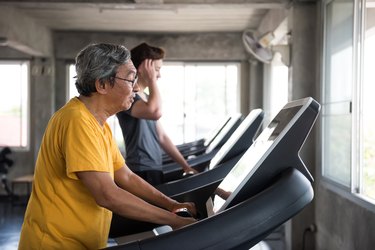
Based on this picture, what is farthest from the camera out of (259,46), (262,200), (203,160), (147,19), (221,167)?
(147,19)

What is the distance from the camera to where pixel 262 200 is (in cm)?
141

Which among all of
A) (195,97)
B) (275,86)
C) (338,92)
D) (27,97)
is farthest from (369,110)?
(27,97)

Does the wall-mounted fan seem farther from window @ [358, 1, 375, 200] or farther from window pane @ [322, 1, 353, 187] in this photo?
window @ [358, 1, 375, 200]

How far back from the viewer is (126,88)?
5.63ft

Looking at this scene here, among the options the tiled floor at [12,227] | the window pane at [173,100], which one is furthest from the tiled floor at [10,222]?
the window pane at [173,100]

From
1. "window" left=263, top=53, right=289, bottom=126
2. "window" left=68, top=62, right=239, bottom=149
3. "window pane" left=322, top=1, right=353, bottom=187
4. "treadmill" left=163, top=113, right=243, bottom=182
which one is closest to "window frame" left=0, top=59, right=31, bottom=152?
"window" left=68, top=62, right=239, bottom=149

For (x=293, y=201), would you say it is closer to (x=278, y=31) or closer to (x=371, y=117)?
(x=371, y=117)

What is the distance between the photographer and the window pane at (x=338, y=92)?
4.25 meters

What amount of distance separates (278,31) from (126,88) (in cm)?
572

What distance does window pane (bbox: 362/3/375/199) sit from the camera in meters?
3.81

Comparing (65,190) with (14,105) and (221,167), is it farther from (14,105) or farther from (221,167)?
(14,105)

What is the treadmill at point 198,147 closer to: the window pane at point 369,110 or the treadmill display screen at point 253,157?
the window pane at point 369,110

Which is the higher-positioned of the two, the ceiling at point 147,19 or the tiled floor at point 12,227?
the ceiling at point 147,19

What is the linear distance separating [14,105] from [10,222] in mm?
3304
